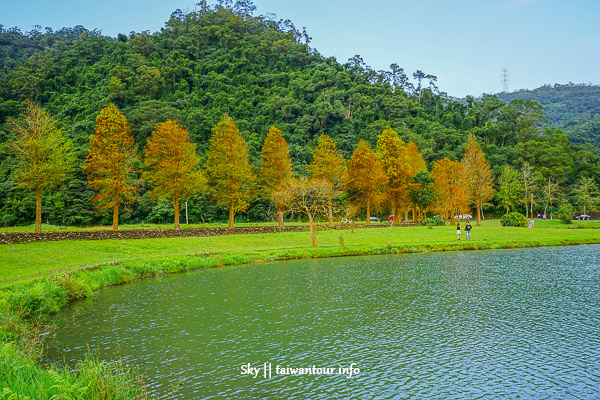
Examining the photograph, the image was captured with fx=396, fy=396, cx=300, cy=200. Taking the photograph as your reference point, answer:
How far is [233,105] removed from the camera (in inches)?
4313

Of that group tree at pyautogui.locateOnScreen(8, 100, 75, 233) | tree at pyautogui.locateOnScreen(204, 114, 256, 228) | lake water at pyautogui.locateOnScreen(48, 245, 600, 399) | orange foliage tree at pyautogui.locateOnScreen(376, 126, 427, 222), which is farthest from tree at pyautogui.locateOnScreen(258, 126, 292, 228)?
lake water at pyautogui.locateOnScreen(48, 245, 600, 399)

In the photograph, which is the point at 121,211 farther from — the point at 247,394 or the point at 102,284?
the point at 247,394

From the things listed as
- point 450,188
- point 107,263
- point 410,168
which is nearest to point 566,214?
point 450,188

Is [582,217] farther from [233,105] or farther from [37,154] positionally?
[37,154]

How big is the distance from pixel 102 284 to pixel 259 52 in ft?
445

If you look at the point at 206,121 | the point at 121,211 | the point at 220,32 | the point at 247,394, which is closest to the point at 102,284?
the point at 247,394

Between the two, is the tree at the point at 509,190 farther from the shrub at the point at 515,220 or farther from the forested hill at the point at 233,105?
the shrub at the point at 515,220

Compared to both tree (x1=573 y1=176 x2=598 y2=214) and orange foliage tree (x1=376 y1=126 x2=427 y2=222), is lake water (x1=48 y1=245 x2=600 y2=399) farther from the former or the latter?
tree (x1=573 y1=176 x2=598 y2=214)

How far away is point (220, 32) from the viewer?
151750 mm

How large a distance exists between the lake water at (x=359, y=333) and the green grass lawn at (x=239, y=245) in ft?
23.2

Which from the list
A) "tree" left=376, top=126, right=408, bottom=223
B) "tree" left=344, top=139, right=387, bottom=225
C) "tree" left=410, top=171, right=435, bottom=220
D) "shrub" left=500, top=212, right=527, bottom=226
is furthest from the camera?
"tree" left=410, top=171, right=435, bottom=220

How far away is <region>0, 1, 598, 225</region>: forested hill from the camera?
3082 inches

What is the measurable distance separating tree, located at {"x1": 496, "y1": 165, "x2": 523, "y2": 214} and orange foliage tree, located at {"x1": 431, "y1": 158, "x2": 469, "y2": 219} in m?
19.7

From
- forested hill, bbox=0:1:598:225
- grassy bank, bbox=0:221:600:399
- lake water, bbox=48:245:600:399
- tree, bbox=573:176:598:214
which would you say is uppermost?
forested hill, bbox=0:1:598:225
